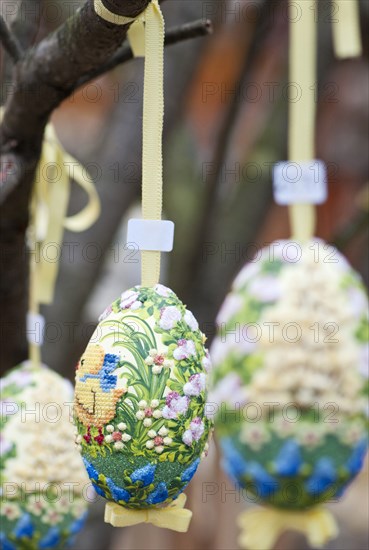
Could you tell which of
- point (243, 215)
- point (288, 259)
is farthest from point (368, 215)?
point (288, 259)

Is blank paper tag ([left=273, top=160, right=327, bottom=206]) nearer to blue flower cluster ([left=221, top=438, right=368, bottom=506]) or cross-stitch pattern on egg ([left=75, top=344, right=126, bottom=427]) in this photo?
blue flower cluster ([left=221, top=438, right=368, bottom=506])

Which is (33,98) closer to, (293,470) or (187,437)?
(187,437)

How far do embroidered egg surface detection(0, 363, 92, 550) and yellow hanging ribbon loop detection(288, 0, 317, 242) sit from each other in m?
0.36

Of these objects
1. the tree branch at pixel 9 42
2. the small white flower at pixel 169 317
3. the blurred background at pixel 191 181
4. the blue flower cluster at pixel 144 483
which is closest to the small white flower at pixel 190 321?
the small white flower at pixel 169 317

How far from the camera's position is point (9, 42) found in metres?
0.92

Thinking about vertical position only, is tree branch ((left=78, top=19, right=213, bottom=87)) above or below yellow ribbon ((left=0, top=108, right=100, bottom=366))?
above

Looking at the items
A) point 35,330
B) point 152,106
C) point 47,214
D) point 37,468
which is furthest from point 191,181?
point 152,106

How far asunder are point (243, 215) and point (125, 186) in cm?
29

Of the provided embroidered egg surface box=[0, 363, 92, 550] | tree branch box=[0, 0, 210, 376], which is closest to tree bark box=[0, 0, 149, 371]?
tree branch box=[0, 0, 210, 376]

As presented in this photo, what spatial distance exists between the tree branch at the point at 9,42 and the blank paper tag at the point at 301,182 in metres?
0.34

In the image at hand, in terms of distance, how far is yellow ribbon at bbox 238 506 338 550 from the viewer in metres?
1.07

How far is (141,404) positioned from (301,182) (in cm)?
43

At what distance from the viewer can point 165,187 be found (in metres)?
1.90

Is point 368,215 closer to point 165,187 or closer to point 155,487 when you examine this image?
point 165,187
